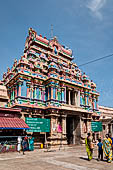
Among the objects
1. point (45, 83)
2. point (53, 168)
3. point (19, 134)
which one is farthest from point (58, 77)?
point (53, 168)

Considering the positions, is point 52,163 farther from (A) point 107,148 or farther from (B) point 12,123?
(B) point 12,123

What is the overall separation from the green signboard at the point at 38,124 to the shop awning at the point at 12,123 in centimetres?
111

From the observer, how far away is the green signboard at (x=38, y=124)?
2094 centimetres

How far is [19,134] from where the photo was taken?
19531mm

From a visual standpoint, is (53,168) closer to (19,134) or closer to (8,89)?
(19,134)

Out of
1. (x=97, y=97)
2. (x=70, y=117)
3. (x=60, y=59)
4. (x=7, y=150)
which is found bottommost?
(x=7, y=150)

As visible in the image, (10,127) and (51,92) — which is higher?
(51,92)

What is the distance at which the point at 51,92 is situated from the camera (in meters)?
24.1

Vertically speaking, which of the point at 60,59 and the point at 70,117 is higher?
the point at 60,59

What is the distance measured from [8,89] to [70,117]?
11424 millimetres

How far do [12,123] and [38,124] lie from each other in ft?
12.8

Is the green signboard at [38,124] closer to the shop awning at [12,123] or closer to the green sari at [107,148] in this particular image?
the shop awning at [12,123]

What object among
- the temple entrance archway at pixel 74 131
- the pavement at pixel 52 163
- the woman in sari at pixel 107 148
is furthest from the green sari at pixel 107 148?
the temple entrance archway at pixel 74 131

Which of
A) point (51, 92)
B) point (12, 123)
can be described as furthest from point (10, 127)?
point (51, 92)
